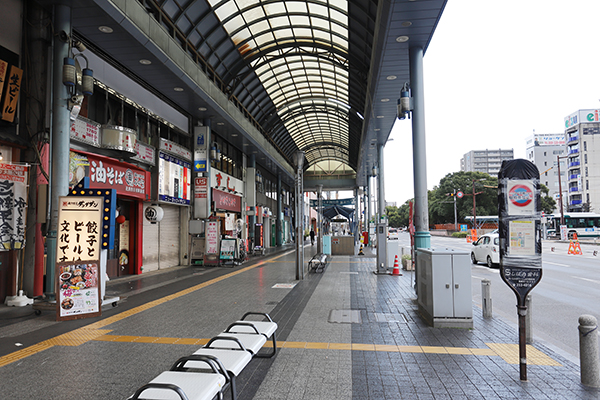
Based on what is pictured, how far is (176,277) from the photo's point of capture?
12.8 metres

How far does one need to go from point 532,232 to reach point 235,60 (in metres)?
16.7

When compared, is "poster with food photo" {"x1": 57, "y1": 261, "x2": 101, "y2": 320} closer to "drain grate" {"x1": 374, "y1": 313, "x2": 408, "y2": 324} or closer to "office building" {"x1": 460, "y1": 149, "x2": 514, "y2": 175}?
"drain grate" {"x1": 374, "y1": 313, "x2": 408, "y2": 324}

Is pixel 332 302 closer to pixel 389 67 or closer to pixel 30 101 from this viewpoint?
pixel 389 67

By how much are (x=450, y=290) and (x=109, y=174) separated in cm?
999

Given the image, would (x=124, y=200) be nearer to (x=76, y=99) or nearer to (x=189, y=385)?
(x=76, y=99)

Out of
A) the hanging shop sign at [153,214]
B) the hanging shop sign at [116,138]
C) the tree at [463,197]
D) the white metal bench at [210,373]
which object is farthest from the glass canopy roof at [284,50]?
the tree at [463,197]

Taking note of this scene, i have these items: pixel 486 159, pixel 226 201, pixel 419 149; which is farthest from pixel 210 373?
pixel 486 159

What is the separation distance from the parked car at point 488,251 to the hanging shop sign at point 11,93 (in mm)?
16619

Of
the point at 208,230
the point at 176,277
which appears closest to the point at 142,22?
the point at 176,277

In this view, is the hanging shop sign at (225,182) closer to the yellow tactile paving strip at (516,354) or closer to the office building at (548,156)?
the yellow tactile paving strip at (516,354)

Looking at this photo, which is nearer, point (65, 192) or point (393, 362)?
point (393, 362)

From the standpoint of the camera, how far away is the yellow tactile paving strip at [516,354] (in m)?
4.60

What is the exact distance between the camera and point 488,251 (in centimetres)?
1644

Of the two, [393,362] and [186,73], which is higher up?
[186,73]
